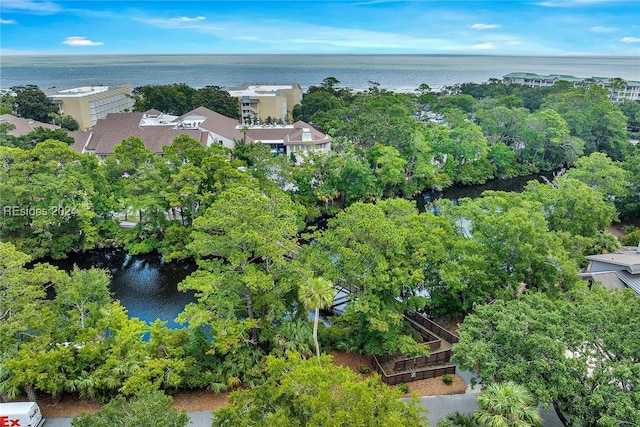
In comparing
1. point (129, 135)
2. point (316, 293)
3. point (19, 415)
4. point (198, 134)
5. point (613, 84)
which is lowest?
point (19, 415)

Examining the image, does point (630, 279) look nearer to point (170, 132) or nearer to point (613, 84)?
point (170, 132)

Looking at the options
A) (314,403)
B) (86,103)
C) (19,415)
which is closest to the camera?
(314,403)

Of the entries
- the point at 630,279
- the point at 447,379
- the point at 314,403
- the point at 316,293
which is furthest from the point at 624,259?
the point at 314,403

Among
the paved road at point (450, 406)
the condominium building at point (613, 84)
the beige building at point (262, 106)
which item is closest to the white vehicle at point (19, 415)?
the paved road at point (450, 406)

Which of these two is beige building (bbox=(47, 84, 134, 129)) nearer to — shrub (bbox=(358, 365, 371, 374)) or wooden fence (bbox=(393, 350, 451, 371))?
shrub (bbox=(358, 365, 371, 374))

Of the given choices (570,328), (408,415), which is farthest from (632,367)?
(408,415)

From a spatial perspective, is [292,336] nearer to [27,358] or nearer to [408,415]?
[408,415]
